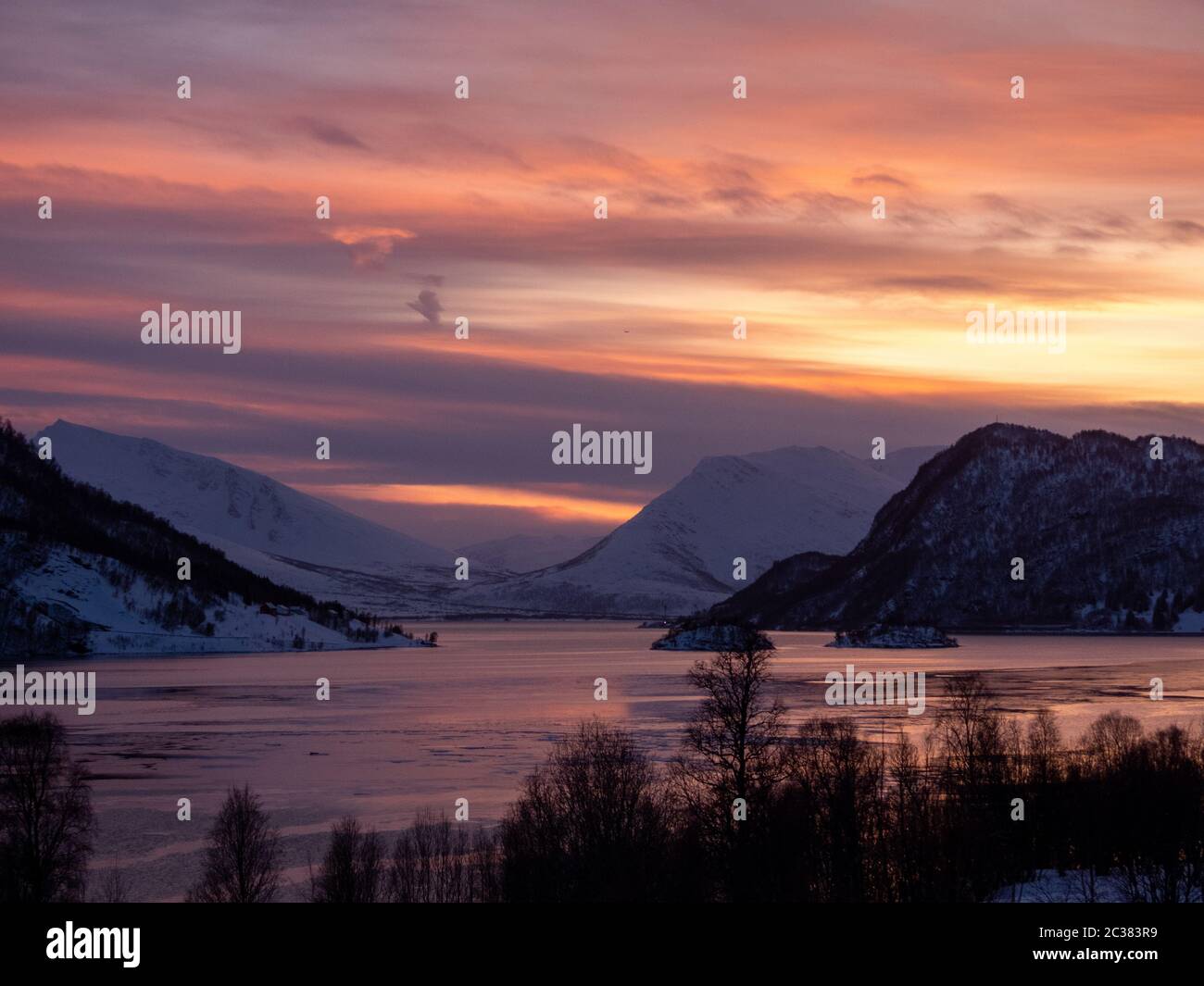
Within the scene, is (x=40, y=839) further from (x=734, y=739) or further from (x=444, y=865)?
(x=734, y=739)

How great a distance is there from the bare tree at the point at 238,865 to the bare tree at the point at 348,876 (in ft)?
5.24

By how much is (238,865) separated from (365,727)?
208 ft

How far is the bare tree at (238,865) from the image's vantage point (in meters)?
41.7

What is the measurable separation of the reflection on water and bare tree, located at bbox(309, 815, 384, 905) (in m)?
2.24

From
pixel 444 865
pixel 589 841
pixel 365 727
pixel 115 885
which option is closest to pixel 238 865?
pixel 115 885

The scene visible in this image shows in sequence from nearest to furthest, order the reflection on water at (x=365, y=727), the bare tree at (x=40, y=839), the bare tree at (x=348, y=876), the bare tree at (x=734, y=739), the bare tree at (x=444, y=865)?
the bare tree at (x=348, y=876) < the bare tree at (x=444, y=865) < the bare tree at (x=40, y=839) < the bare tree at (x=734, y=739) < the reflection on water at (x=365, y=727)

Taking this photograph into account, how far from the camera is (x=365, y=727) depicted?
105 meters

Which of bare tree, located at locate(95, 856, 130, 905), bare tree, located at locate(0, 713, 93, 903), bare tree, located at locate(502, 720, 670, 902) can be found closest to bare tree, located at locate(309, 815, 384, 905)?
bare tree, located at locate(502, 720, 670, 902)

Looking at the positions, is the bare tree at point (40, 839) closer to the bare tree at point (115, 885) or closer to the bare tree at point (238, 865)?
the bare tree at point (115, 885)

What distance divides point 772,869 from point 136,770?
1816 inches

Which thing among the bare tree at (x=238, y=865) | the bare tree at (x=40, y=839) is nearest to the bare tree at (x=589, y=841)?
the bare tree at (x=238, y=865)

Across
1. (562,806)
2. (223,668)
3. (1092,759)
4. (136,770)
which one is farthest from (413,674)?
(562,806)
